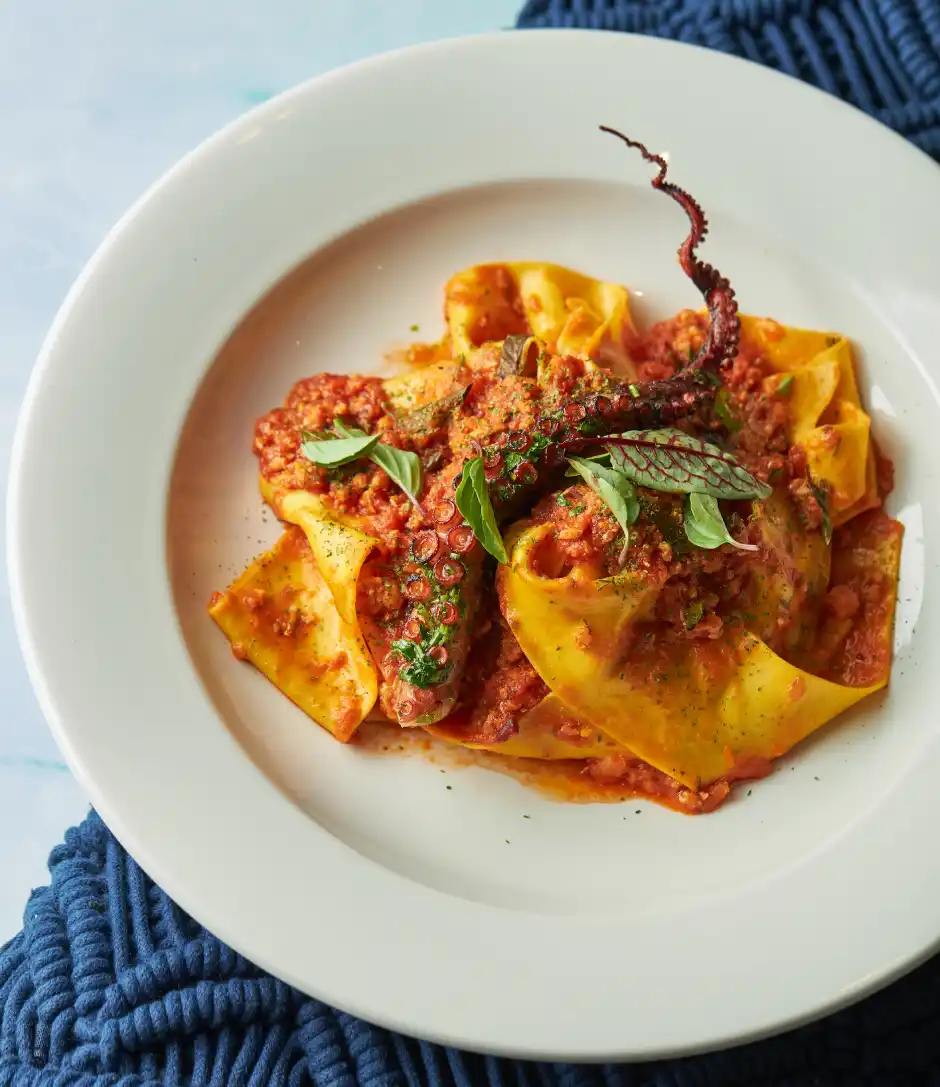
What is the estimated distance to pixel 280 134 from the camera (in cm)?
491

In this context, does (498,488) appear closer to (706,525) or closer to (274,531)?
(706,525)

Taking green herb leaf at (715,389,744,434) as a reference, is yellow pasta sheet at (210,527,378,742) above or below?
below

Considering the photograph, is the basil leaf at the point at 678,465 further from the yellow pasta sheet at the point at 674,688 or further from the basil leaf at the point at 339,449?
the basil leaf at the point at 339,449

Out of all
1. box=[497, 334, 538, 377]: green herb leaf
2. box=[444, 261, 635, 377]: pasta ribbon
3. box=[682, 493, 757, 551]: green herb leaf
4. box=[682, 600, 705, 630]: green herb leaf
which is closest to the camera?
box=[682, 493, 757, 551]: green herb leaf

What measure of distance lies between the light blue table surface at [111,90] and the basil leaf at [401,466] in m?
2.20

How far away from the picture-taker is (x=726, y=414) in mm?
4688

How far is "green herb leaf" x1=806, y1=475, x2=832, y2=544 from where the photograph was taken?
15.4ft

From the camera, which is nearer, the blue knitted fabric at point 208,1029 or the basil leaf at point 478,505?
the basil leaf at point 478,505

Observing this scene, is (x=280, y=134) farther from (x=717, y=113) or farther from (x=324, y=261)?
(x=717, y=113)

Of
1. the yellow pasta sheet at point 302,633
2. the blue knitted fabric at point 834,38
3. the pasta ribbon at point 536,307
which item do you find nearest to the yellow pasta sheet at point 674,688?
the yellow pasta sheet at point 302,633

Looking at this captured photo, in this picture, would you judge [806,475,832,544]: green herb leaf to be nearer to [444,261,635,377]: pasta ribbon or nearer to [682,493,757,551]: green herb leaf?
[682,493,757,551]: green herb leaf

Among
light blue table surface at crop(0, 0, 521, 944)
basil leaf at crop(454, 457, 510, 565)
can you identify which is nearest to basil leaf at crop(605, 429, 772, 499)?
basil leaf at crop(454, 457, 510, 565)

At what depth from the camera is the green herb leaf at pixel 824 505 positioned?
4680 millimetres

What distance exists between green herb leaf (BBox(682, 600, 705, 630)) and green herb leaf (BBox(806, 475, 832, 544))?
747mm
